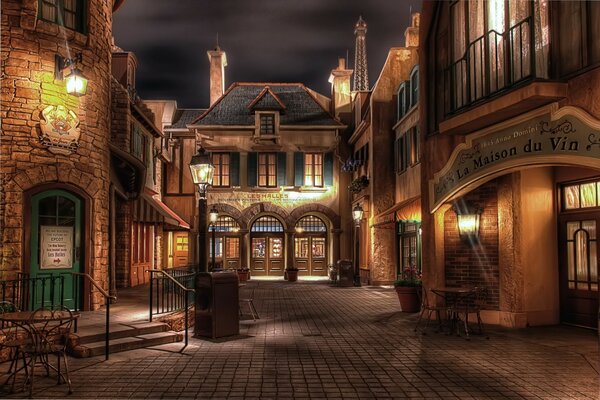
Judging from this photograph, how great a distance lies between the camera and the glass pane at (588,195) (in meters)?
10.4

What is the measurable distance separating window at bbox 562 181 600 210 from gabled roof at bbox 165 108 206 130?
21.8m

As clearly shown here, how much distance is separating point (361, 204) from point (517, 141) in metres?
15.5

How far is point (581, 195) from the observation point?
1075 cm

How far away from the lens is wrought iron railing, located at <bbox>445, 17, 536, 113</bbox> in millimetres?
9656

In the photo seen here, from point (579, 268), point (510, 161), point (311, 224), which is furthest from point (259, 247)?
point (510, 161)

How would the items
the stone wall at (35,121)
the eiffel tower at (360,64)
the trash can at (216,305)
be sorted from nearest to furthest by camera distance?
the trash can at (216,305)
the stone wall at (35,121)
the eiffel tower at (360,64)

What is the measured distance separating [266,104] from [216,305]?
2041 centimetres

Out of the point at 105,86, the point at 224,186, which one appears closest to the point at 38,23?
the point at 105,86

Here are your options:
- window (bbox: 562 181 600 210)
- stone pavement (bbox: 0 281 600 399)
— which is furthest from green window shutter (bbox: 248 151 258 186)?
window (bbox: 562 181 600 210)

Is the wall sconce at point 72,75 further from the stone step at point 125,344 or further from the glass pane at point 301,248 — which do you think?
the glass pane at point 301,248

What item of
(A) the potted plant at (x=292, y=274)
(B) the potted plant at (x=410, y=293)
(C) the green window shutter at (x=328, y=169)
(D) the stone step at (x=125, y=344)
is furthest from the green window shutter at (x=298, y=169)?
(D) the stone step at (x=125, y=344)

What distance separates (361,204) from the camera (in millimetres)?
25062

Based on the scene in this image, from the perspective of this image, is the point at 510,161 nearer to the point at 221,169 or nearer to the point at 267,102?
the point at 221,169

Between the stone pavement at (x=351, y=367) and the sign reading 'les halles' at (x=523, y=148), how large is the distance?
297 cm
